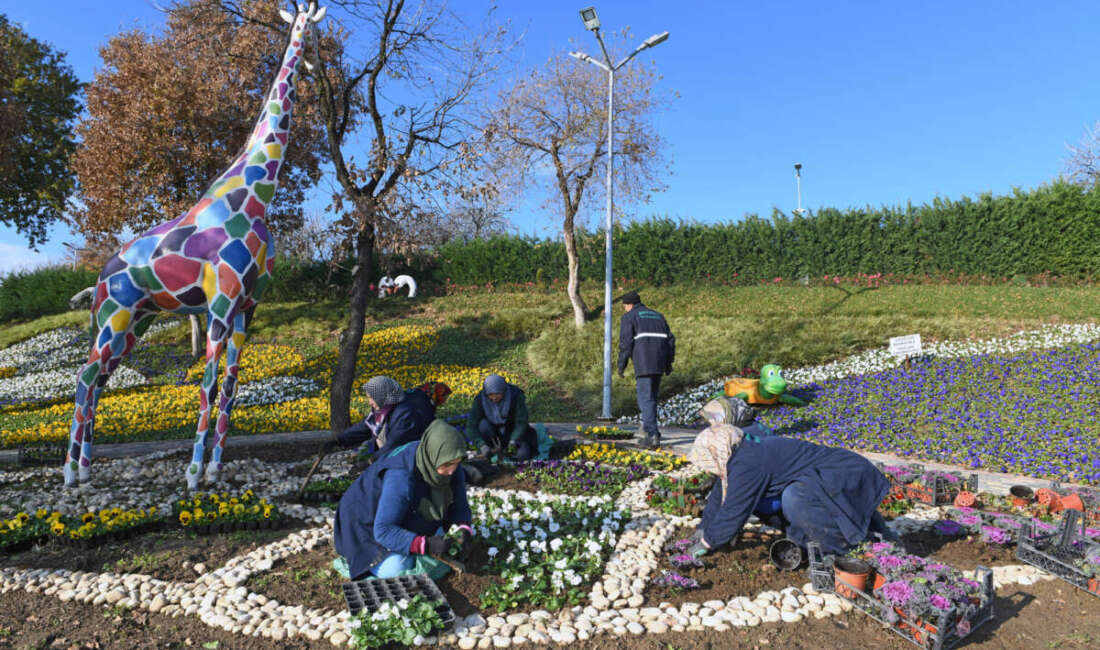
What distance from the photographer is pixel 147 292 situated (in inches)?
267

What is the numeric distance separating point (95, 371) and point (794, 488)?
675 centimetres

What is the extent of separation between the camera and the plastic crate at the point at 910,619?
3527mm

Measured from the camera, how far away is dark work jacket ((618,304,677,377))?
8969 mm

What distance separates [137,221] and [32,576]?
50.0ft

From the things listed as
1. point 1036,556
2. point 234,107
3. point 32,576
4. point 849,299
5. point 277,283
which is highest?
point 234,107

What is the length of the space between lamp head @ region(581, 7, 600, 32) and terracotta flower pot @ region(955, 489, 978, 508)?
32.4 feet

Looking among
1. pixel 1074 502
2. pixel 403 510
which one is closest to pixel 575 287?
pixel 1074 502

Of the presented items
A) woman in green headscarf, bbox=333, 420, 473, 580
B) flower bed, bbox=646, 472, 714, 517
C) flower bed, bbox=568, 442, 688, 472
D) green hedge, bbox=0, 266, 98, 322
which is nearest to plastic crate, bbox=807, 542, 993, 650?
flower bed, bbox=646, 472, 714, 517

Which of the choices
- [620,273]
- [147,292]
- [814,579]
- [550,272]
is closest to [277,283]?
[550,272]

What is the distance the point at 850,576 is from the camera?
13.2ft

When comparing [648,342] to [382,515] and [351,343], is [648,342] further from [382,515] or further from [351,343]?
[382,515]

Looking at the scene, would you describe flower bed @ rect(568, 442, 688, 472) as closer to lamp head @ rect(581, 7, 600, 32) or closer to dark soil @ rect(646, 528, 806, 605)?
dark soil @ rect(646, 528, 806, 605)

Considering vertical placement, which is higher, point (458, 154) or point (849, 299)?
point (458, 154)

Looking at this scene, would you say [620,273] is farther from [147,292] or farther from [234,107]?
[147,292]
